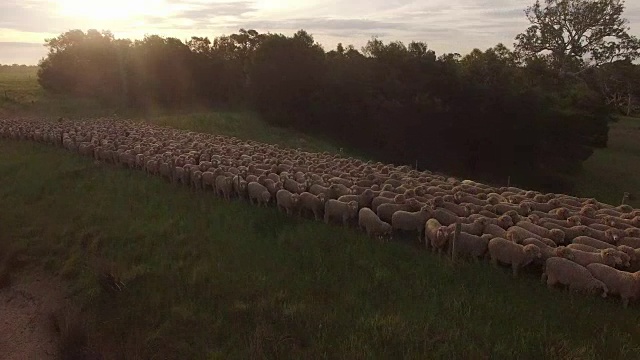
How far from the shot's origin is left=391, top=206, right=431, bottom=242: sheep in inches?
495

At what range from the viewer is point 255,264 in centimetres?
1153

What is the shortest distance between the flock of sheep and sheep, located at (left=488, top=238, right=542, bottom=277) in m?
0.02

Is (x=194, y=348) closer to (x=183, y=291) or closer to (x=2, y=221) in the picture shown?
→ (x=183, y=291)

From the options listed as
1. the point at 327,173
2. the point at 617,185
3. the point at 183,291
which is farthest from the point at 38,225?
the point at 617,185

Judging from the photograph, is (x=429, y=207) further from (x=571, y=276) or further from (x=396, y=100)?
(x=396, y=100)

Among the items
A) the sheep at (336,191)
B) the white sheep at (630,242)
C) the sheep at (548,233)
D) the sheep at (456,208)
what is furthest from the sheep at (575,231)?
the sheep at (336,191)

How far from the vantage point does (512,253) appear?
10.5 metres

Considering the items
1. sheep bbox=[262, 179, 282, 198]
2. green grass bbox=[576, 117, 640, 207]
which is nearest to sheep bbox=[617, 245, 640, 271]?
sheep bbox=[262, 179, 282, 198]

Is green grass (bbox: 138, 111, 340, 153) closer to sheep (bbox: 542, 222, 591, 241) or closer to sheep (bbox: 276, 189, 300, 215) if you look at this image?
sheep (bbox: 276, 189, 300, 215)

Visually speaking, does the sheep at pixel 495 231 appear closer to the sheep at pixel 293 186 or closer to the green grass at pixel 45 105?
the sheep at pixel 293 186

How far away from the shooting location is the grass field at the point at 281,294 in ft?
27.7

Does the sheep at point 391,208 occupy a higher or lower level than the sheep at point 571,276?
higher

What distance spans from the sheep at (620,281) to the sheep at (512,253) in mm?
1067

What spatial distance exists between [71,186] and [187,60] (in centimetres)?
3044
